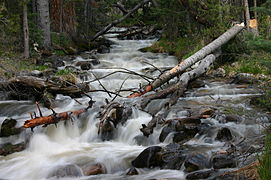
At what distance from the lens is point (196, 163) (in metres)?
5.70

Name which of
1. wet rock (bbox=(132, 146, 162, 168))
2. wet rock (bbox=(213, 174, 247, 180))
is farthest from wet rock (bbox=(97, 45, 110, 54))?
wet rock (bbox=(213, 174, 247, 180))

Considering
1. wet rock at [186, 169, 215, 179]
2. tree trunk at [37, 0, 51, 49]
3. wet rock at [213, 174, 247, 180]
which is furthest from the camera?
tree trunk at [37, 0, 51, 49]

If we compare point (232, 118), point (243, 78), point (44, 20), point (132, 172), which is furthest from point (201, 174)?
point (44, 20)

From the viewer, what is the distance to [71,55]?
18016 millimetres

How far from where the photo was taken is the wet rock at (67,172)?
607 centimetres

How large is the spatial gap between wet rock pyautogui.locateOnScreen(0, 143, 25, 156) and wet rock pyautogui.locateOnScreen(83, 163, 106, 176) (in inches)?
73.4

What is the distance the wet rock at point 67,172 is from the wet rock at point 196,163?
182 cm

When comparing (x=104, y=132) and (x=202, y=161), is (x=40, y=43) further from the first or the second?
(x=202, y=161)

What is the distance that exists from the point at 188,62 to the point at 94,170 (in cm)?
516

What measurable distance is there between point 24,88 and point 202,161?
20.1 feet

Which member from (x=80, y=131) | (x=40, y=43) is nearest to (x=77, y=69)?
(x=40, y=43)

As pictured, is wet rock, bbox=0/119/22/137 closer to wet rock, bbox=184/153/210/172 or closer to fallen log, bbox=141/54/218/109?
fallen log, bbox=141/54/218/109

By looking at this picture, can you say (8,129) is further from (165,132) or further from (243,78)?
(243,78)

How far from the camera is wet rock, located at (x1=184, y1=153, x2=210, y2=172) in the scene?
5668mm
